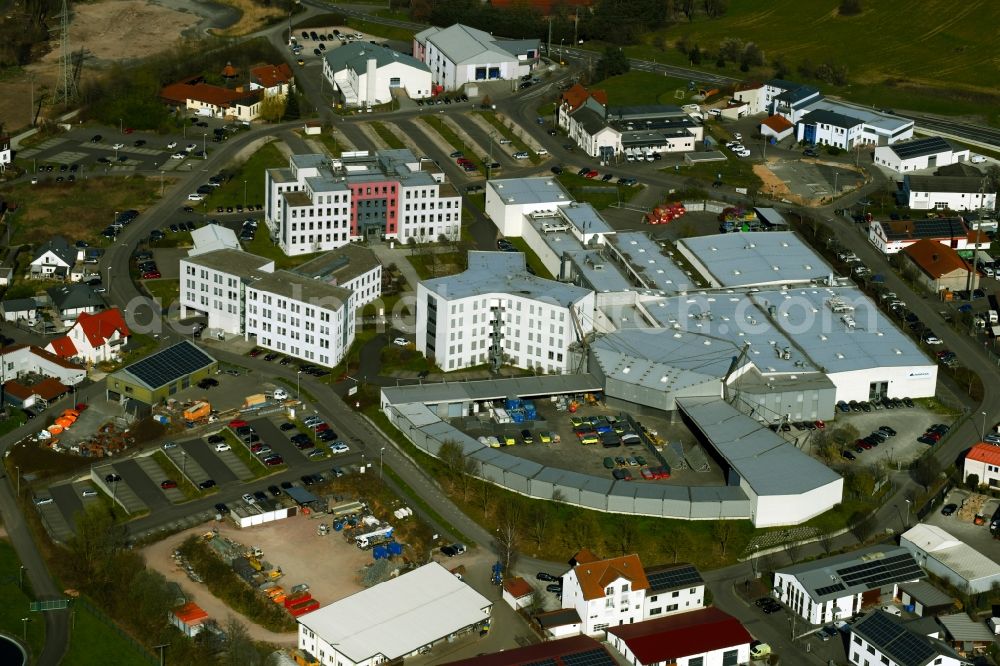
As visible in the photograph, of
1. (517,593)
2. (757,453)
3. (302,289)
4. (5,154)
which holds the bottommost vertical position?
(517,593)

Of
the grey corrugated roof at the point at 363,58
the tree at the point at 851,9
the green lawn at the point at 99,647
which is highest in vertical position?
the tree at the point at 851,9

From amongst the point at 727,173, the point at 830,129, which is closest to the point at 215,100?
the point at 727,173

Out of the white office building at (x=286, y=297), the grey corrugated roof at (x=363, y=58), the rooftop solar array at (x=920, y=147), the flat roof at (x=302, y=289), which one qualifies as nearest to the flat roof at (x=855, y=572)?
the white office building at (x=286, y=297)

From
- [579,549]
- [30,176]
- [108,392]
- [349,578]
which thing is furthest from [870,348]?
[30,176]

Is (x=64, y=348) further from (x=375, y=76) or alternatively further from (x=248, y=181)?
(x=375, y=76)

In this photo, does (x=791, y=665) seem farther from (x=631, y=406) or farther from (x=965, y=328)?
(x=965, y=328)

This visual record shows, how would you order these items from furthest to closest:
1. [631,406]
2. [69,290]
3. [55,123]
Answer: [55,123] → [69,290] → [631,406]

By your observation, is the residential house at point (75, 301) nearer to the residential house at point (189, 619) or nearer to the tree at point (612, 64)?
the residential house at point (189, 619)
